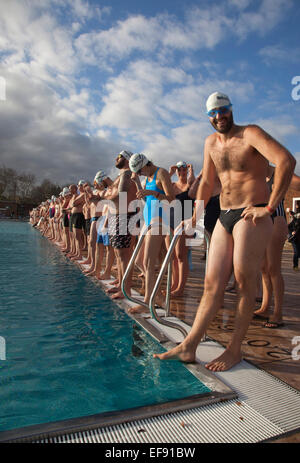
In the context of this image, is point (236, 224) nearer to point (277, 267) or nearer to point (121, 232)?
point (277, 267)

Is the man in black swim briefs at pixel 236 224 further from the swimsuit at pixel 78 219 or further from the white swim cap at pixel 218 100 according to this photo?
the swimsuit at pixel 78 219

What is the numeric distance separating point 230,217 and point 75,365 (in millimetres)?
1823

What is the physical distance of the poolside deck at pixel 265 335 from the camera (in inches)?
99.6

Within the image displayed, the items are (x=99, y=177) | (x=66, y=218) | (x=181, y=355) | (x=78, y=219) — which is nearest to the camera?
(x=181, y=355)

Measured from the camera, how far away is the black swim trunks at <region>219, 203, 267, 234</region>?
259 centimetres

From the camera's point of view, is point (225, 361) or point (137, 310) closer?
point (225, 361)

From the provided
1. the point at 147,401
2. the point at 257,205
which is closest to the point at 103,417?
the point at 147,401

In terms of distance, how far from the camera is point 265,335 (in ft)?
10.9

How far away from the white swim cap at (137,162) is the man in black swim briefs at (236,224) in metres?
1.35

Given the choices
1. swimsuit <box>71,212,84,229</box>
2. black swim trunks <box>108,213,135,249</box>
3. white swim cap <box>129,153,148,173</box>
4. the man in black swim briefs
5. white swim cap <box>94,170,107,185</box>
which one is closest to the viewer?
the man in black swim briefs

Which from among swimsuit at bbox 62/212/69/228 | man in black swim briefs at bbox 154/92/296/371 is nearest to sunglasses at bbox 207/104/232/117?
man in black swim briefs at bbox 154/92/296/371

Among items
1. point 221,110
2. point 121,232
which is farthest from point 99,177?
point 221,110

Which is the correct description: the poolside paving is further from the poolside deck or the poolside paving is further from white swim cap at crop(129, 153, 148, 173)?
white swim cap at crop(129, 153, 148, 173)

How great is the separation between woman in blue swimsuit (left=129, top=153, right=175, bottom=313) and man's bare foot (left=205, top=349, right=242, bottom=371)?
5.33 ft
